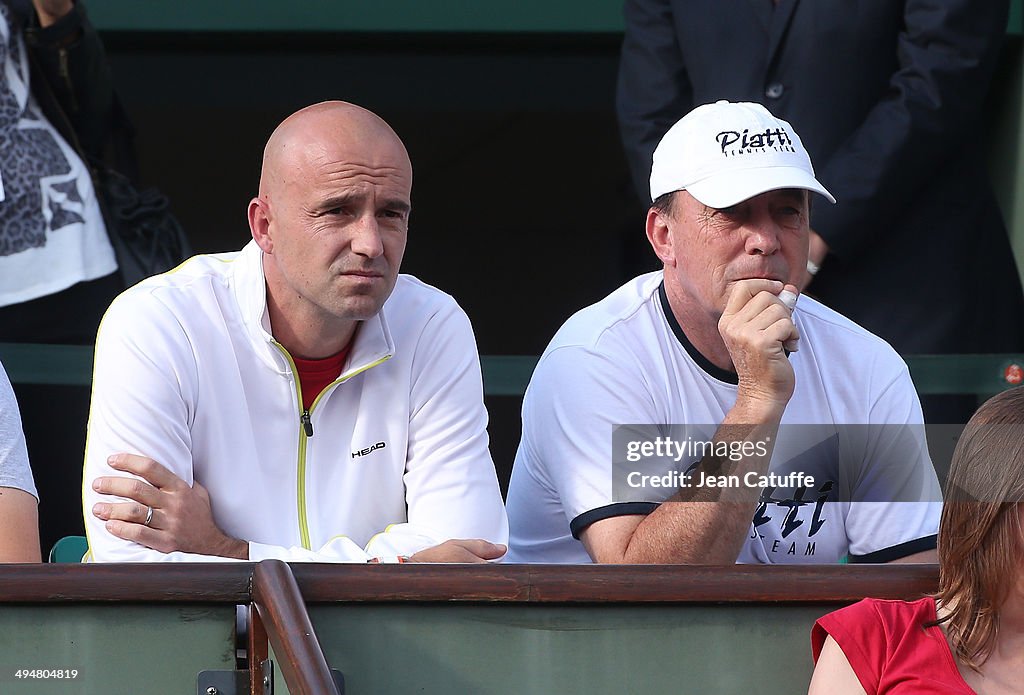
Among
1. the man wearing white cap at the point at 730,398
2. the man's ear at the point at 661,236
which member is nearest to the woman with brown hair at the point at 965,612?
A: the man wearing white cap at the point at 730,398

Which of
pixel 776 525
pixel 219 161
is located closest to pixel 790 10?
pixel 776 525

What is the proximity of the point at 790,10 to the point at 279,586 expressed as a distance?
7.02 ft

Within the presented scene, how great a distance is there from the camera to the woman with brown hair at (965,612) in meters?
2.23

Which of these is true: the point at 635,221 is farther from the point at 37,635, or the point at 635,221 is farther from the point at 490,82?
the point at 37,635

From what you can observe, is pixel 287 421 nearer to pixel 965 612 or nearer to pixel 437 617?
pixel 437 617

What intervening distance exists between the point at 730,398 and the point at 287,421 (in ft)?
2.57

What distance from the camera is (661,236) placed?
124 inches

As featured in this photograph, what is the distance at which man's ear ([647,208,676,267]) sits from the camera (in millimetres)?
3121

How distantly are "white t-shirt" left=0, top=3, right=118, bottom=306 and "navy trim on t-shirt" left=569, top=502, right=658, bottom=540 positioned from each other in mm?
1471

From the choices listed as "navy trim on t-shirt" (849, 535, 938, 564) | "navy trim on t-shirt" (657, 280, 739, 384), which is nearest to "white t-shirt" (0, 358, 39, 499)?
"navy trim on t-shirt" (657, 280, 739, 384)

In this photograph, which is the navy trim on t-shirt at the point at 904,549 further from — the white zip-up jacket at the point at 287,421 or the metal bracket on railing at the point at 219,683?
the metal bracket on railing at the point at 219,683

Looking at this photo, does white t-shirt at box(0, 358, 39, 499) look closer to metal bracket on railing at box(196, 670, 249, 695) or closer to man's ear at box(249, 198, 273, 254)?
man's ear at box(249, 198, 273, 254)

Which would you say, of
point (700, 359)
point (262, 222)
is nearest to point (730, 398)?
point (700, 359)

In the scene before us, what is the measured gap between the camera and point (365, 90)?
5.57 metres
